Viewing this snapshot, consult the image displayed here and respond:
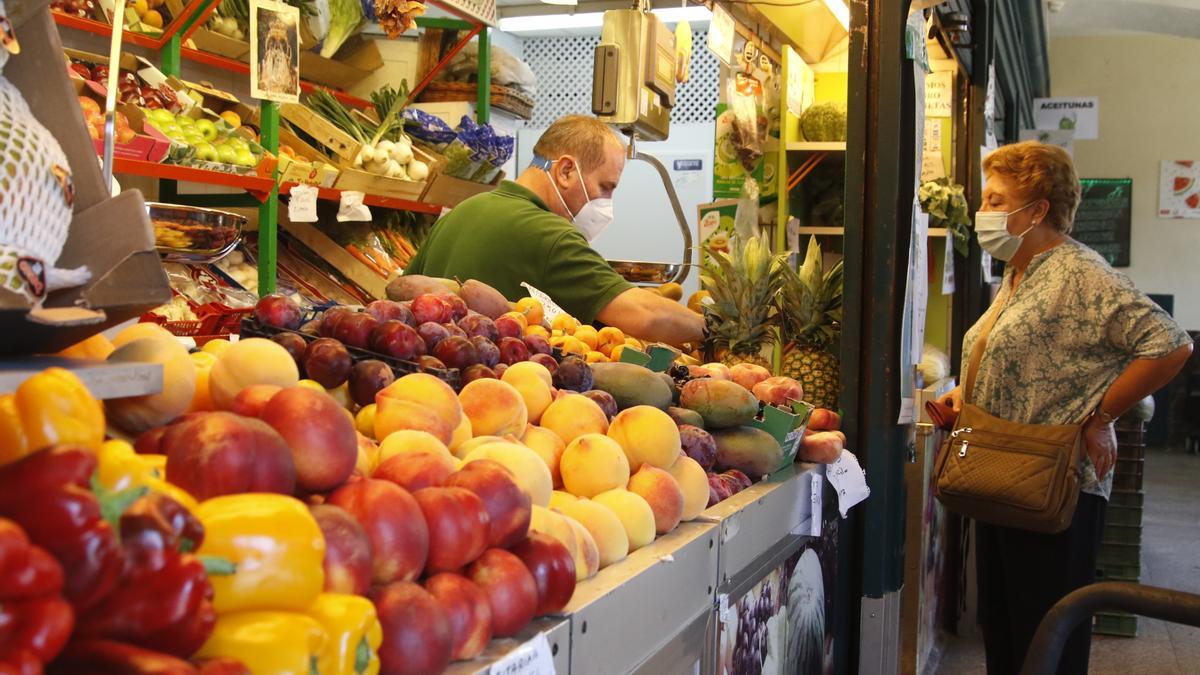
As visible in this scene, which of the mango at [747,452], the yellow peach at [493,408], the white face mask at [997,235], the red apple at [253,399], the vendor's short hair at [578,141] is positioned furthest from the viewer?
the vendor's short hair at [578,141]

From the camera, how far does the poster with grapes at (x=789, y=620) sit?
1.95m

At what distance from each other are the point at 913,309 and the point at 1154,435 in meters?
9.41

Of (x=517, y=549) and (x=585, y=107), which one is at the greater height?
(x=585, y=107)

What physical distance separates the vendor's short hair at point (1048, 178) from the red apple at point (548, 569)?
8.20ft

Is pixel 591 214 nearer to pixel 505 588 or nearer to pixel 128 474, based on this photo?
pixel 505 588

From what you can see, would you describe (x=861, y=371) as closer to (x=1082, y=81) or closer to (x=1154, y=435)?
(x=1154, y=435)

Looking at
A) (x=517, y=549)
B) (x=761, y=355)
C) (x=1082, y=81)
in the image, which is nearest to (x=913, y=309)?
(x=761, y=355)

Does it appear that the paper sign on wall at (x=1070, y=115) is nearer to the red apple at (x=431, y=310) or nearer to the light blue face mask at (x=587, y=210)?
the light blue face mask at (x=587, y=210)

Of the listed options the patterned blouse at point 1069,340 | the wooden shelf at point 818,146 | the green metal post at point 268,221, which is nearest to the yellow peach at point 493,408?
the patterned blouse at point 1069,340

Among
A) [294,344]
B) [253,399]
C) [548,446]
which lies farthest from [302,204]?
[253,399]

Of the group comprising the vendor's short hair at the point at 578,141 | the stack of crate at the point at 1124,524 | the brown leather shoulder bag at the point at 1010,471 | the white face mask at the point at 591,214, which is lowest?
the stack of crate at the point at 1124,524

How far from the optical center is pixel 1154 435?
10.9 metres

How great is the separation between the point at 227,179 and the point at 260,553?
371cm

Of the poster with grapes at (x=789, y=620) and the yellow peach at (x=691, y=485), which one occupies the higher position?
the yellow peach at (x=691, y=485)
